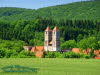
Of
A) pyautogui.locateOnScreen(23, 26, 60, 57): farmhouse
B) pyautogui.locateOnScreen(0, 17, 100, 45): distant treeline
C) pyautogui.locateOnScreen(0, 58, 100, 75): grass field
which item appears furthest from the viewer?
pyautogui.locateOnScreen(0, 17, 100, 45): distant treeline

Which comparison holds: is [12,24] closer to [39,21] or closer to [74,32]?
[39,21]

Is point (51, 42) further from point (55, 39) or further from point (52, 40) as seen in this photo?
point (55, 39)

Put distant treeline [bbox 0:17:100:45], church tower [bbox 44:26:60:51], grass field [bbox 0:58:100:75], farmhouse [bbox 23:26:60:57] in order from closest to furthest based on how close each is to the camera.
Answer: grass field [bbox 0:58:100:75] < farmhouse [bbox 23:26:60:57] < church tower [bbox 44:26:60:51] < distant treeline [bbox 0:17:100:45]

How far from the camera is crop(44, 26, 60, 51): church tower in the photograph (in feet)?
353

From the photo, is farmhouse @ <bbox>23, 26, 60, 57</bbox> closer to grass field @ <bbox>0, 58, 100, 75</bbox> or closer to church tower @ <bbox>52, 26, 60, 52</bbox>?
church tower @ <bbox>52, 26, 60, 52</bbox>

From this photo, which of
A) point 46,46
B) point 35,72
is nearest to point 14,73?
point 35,72

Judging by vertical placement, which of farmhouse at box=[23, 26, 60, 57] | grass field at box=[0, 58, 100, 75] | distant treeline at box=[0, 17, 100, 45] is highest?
distant treeline at box=[0, 17, 100, 45]

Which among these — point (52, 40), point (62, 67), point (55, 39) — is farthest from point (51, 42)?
point (62, 67)

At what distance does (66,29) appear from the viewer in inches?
5689

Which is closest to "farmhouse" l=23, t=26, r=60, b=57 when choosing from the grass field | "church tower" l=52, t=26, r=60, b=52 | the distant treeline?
"church tower" l=52, t=26, r=60, b=52

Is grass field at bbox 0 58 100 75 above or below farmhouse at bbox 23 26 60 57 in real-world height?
below

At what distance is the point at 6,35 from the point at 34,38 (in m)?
13.5

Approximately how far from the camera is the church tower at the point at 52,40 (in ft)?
353

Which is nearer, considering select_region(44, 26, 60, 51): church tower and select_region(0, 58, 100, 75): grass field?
select_region(0, 58, 100, 75): grass field
